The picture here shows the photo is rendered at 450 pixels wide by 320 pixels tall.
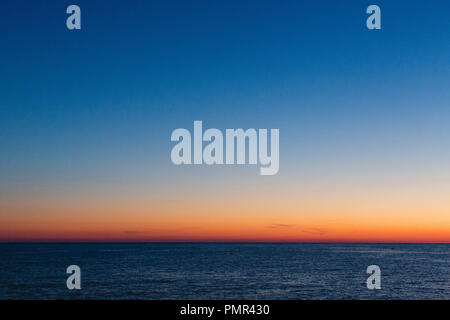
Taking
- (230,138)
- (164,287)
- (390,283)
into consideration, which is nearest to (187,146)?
(230,138)

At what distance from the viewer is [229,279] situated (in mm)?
68625

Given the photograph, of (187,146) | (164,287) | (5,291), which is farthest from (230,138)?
(5,291)

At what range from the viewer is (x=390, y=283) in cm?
6419
